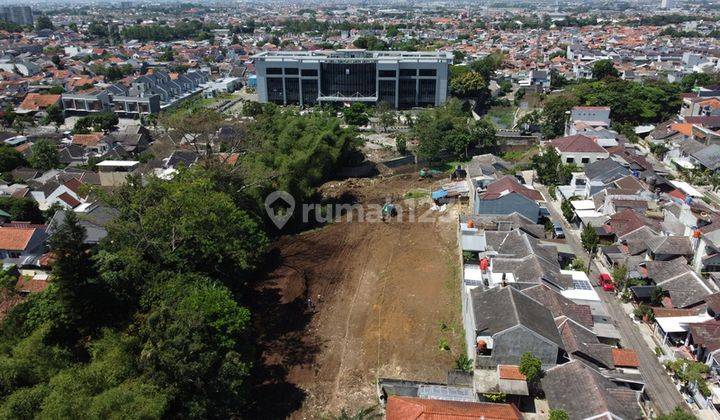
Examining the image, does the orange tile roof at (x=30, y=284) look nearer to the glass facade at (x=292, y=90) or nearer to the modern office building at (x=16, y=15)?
the glass facade at (x=292, y=90)

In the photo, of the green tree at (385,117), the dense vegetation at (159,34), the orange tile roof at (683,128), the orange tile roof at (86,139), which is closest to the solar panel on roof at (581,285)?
the orange tile roof at (683,128)

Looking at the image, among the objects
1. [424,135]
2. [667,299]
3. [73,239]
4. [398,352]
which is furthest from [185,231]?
[424,135]

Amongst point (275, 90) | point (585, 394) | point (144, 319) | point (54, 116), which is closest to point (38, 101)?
point (54, 116)

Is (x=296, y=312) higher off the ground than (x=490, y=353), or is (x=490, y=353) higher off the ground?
(x=490, y=353)

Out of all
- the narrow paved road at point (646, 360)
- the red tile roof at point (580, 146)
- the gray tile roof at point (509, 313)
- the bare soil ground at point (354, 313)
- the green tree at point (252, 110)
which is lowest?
the bare soil ground at point (354, 313)

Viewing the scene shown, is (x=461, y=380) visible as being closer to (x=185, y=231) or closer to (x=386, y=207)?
(x=185, y=231)

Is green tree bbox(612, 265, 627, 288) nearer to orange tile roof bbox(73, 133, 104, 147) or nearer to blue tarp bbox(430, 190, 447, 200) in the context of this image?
blue tarp bbox(430, 190, 447, 200)
